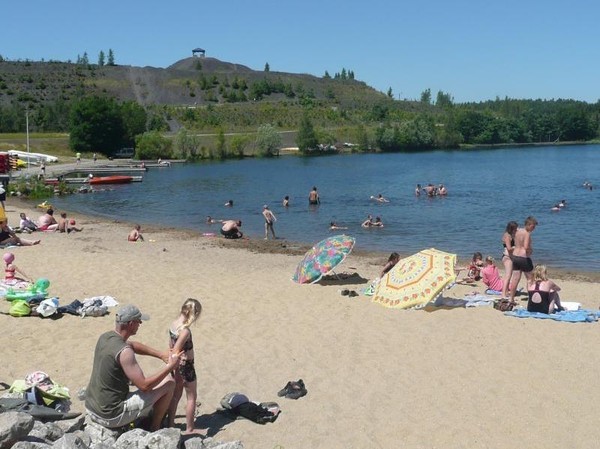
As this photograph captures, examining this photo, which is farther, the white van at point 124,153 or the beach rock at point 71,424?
the white van at point 124,153

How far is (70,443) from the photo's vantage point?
6.39 metres

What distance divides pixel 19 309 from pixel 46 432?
217 inches

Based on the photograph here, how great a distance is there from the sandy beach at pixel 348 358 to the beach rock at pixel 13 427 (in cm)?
159

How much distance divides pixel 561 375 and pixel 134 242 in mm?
17256

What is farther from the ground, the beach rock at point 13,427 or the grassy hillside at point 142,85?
the grassy hillside at point 142,85

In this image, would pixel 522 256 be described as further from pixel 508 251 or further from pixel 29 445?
pixel 29 445

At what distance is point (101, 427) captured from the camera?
7055 millimetres

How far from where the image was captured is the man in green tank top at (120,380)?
6.96 metres

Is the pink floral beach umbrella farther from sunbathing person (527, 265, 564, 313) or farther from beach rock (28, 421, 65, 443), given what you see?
beach rock (28, 421, 65, 443)

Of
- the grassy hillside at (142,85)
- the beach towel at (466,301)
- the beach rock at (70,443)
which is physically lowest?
the beach towel at (466,301)

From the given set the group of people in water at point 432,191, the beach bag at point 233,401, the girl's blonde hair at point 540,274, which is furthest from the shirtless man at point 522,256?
the group of people in water at point 432,191

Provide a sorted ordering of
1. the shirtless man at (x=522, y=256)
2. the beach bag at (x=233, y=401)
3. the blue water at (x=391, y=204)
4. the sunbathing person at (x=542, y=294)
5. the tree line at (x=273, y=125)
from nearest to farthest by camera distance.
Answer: the beach bag at (x=233, y=401), the sunbathing person at (x=542, y=294), the shirtless man at (x=522, y=256), the blue water at (x=391, y=204), the tree line at (x=273, y=125)

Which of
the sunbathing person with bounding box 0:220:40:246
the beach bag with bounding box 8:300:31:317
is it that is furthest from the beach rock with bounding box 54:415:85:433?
the sunbathing person with bounding box 0:220:40:246

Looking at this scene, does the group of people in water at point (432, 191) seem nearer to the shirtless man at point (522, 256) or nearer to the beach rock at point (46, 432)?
the shirtless man at point (522, 256)
